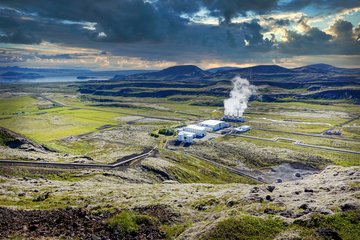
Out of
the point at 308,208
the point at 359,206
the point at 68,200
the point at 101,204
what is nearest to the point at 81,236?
the point at 101,204

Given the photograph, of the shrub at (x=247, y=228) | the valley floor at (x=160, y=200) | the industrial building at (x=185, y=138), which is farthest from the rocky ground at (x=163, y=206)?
the industrial building at (x=185, y=138)

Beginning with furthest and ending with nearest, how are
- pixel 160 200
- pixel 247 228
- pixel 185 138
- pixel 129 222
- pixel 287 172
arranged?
pixel 185 138 < pixel 287 172 < pixel 160 200 < pixel 129 222 < pixel 247 228

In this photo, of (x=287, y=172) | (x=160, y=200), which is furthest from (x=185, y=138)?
(x=160, y=200)

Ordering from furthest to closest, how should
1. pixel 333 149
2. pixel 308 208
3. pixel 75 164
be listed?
pixel 333 149
pixel 75 164
pixel 308 208

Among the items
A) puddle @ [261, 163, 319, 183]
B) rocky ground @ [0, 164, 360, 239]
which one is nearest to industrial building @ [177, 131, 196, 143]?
puddle @ [261, 163, 319, 183]

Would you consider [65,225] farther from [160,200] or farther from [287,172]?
[287,172]

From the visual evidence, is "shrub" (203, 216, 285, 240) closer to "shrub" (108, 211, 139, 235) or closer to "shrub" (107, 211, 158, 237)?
"shrub" (107, 211, 158, 237)

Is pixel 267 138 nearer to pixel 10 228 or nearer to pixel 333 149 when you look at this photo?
pixel 333 149

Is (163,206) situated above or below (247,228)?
below

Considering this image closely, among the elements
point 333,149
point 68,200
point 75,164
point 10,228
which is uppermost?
point 10,228

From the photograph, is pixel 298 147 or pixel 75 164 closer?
pixel 75 164

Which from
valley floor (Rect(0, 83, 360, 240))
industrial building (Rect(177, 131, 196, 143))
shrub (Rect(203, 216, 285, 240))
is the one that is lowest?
industrial building (Rect(177, 131, 196, 143))
